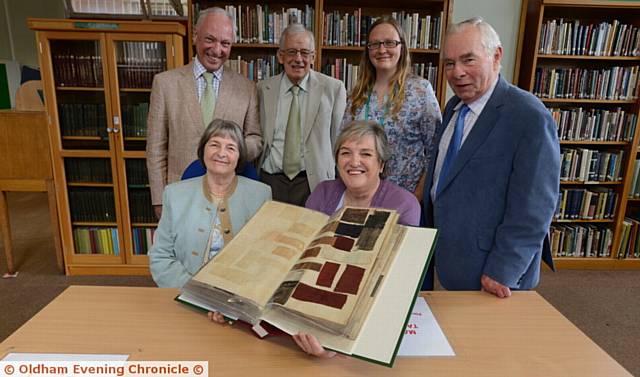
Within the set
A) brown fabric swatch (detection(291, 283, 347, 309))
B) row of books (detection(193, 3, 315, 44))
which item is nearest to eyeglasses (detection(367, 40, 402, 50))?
brown fabric swatch (detection(291, 283, 347, 309))

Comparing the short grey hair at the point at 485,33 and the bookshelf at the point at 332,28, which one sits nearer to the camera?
the short grey hair at the point at 485,33

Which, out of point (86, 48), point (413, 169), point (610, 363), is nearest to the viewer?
point (610, 363)

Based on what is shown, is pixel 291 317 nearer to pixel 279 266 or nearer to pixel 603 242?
pixel 279 266

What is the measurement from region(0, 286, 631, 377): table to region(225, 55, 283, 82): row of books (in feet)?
8.04

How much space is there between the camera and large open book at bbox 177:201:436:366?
0.80 metres

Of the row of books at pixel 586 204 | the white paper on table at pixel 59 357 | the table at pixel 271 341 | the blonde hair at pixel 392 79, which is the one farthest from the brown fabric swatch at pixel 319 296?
the row of books at pixel 586 204

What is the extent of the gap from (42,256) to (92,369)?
3.34m

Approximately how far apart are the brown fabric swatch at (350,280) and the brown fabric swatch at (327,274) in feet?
0.06

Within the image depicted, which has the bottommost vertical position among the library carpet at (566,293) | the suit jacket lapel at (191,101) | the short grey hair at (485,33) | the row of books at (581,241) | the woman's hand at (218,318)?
the library carpet at (566,293)

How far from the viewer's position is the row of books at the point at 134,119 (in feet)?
10.2

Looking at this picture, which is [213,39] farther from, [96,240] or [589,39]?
[589,39]

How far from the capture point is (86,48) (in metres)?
2.97

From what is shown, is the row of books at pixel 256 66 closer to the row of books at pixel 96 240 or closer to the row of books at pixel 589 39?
the row of books at pixel 96 240

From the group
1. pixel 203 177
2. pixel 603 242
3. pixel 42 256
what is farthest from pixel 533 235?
pixel 42 256
